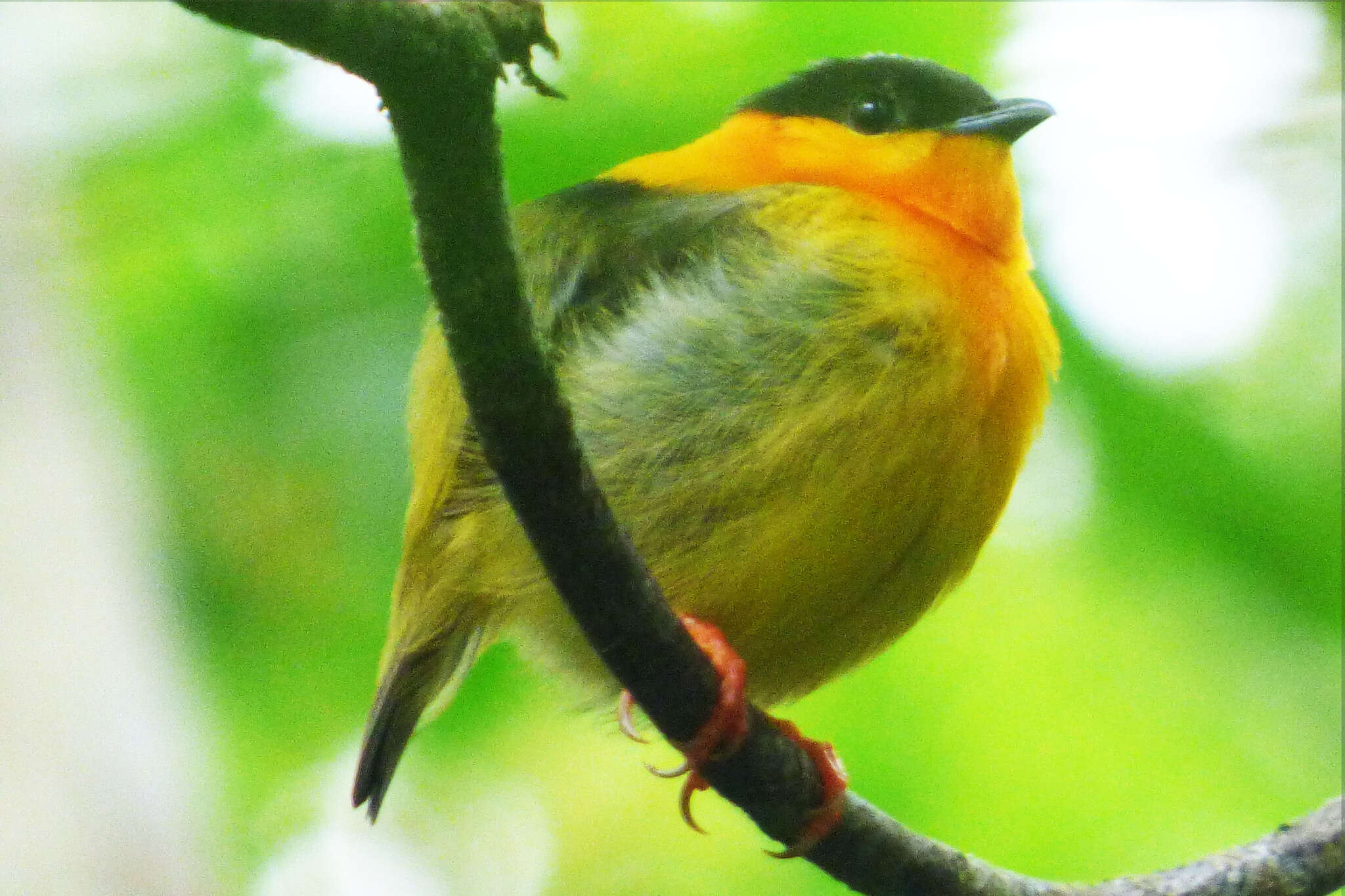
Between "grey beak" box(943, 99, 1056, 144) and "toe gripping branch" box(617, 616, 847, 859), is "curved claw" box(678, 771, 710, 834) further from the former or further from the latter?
"grey beak" box(943, 99, 1056, 144)

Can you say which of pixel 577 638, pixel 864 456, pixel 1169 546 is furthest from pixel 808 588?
pixel 1169 546

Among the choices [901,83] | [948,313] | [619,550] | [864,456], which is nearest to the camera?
[619,550]

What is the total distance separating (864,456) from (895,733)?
145 centimetres

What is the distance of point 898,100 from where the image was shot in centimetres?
318

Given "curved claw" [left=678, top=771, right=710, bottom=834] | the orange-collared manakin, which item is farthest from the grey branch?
the orange-collared manakin

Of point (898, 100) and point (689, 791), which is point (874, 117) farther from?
point (689, 791)

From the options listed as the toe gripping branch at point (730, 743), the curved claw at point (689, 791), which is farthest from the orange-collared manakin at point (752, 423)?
the curved claw at point (689, 791)

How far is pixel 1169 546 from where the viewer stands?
3.53 meters

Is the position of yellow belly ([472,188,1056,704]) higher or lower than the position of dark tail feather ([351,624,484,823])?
Answer: higher

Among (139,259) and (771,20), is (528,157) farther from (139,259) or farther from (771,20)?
(139,259)

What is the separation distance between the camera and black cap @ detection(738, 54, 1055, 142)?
3096 millimetres

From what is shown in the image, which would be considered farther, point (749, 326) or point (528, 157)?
point (528, 157)

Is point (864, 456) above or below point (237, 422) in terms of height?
above

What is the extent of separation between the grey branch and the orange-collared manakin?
13.6 inches
